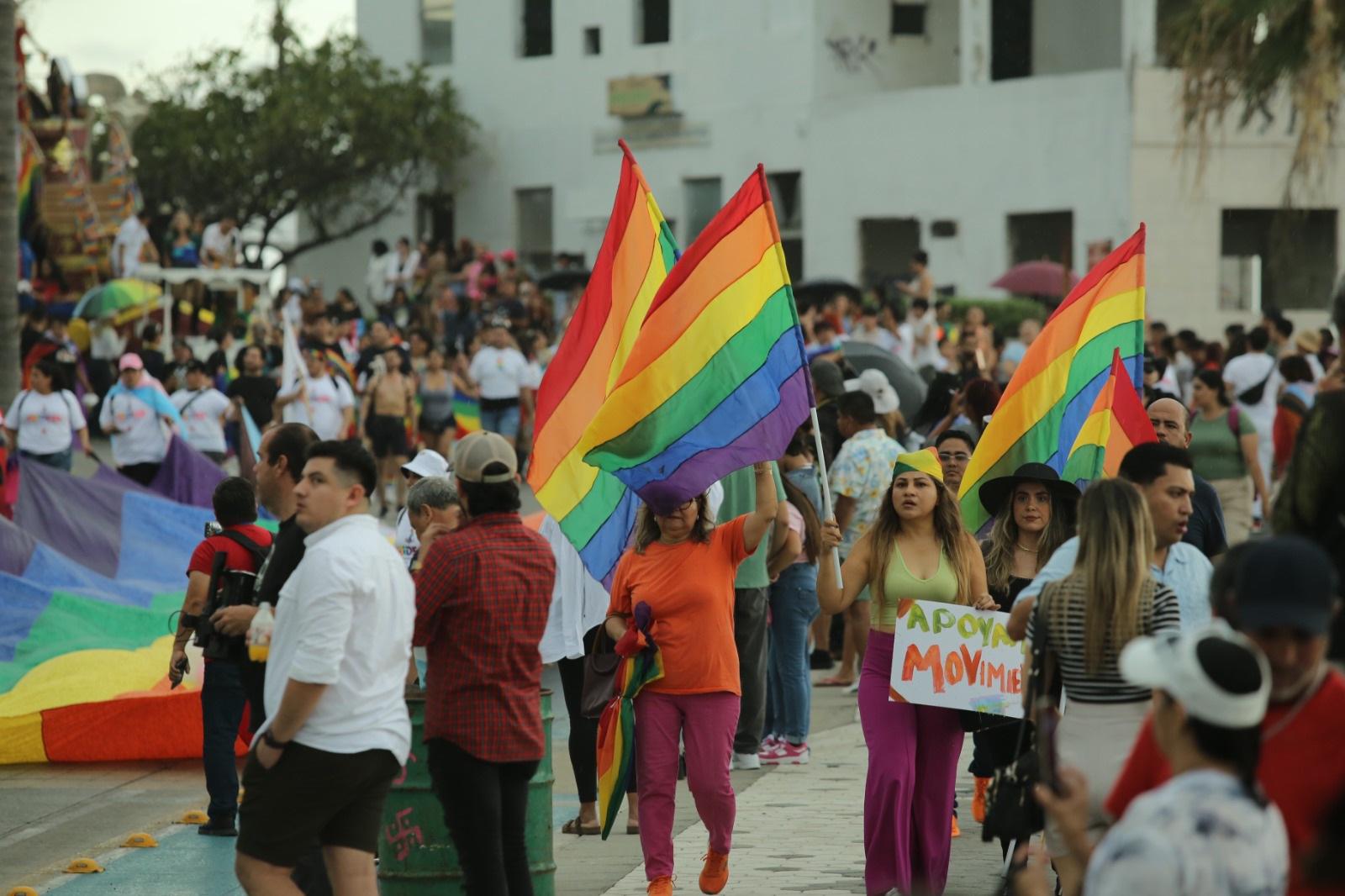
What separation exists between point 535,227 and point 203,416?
2728 centimetres

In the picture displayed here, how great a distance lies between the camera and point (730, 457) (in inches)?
308

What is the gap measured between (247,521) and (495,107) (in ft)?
128

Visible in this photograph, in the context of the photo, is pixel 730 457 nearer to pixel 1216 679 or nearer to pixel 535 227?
pixel 1216 679

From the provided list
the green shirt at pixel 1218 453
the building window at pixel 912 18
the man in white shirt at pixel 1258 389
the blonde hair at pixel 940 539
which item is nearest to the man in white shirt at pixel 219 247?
the building window at pixel 912 18

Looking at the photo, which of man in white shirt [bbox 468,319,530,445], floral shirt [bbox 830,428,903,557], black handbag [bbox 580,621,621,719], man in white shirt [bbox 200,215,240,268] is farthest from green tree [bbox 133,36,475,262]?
black handbag [bbox 580,621,621,719]

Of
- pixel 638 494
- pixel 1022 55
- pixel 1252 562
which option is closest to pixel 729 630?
pixel 638 494

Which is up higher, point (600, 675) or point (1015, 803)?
point (1015, 803)

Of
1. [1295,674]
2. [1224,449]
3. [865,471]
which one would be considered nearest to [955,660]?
[1295,674]

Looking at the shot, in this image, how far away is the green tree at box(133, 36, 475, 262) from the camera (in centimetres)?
4494

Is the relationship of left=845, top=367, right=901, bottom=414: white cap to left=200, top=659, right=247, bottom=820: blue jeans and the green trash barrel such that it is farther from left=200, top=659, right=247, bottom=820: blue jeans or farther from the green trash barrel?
the green trash barrel

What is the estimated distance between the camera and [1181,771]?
393 centimetres

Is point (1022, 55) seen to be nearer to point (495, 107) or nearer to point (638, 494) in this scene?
point (495, 107)

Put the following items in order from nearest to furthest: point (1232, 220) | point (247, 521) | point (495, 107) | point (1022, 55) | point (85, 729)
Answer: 1. point (247, 521)
2. point (85, 729)
3. point (1232, 220)
4. point (1022, 55)
5. point (495, 107)

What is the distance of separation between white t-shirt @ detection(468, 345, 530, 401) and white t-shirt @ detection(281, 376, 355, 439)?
258 cm
